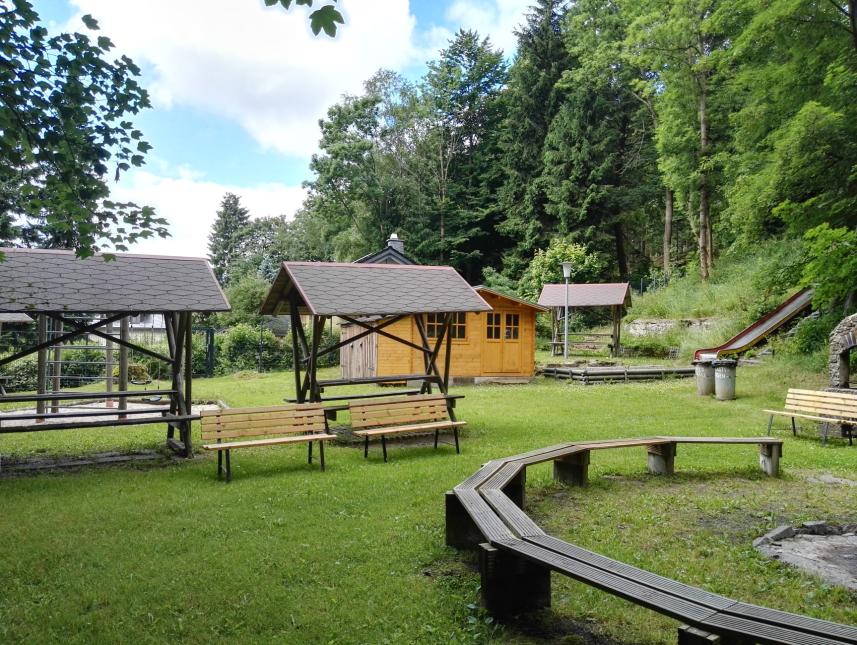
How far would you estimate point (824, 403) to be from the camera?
10.1 m

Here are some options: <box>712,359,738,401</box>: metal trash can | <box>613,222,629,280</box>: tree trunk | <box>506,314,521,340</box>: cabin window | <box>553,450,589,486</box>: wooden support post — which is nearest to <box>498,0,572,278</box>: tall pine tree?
<box>613,222,629,280</box>: tree trunk

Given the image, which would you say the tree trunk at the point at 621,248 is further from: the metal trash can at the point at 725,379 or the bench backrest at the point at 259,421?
the bench backrest at the point at 259,421

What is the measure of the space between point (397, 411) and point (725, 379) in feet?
29.5

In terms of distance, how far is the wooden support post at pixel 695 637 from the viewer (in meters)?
2.74

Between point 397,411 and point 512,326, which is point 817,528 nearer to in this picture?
point 397,411

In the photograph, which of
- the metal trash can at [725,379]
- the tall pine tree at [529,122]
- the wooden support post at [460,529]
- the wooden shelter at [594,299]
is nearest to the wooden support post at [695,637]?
the wooden support post at [460,529]

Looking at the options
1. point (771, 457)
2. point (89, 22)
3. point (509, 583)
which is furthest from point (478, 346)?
point (509, 583)

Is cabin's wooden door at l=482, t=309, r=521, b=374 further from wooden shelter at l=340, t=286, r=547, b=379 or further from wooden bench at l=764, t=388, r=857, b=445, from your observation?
wooden bench at l=764, t=388, r=857, b=445

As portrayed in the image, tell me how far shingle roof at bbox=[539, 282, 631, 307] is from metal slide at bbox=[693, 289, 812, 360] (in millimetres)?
4842

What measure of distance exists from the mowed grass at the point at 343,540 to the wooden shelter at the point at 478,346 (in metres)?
9.75

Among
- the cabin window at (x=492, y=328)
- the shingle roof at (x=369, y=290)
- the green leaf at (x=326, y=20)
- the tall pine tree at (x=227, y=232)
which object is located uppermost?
the tall pine tree at (x=227, y=232)

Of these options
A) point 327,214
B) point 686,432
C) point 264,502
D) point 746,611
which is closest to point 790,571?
point 746,611

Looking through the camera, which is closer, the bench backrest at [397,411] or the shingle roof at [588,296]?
the bench backrest at [397,411]

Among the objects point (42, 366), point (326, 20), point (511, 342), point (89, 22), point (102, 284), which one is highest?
point (89, 22)
